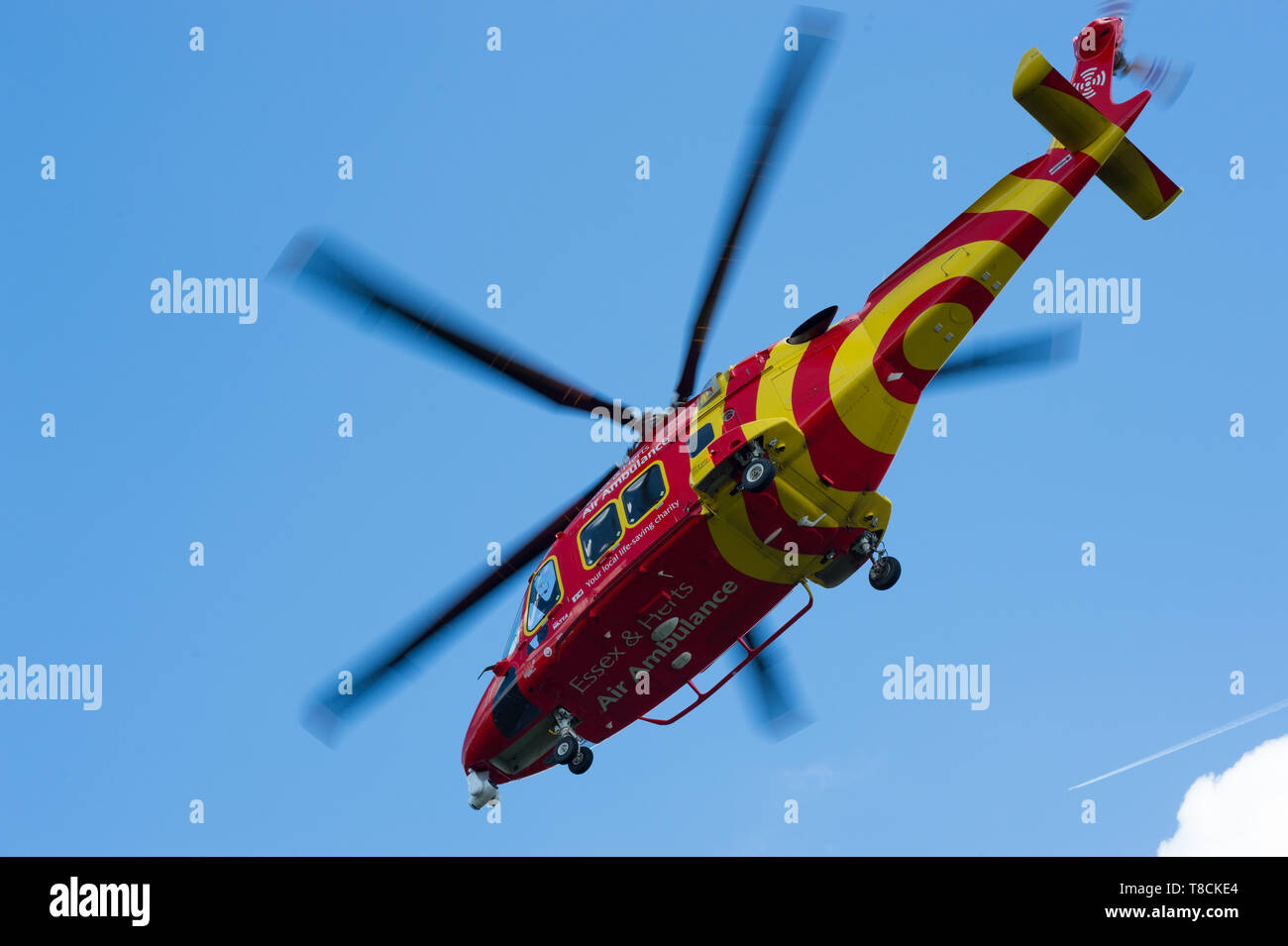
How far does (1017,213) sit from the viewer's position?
20328 mm

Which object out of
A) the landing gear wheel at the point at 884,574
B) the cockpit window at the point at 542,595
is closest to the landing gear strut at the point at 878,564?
the landing gear wheel at the point at 884,574

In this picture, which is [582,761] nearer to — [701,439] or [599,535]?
[599,535]

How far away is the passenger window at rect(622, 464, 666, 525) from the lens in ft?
72.6

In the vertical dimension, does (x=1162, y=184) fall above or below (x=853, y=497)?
above

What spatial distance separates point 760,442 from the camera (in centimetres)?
2052

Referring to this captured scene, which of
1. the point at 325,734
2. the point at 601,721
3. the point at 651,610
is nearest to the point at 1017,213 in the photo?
the point at 651,610

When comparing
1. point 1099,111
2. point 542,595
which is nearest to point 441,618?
point 542,595

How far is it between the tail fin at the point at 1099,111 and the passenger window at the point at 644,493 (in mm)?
7464

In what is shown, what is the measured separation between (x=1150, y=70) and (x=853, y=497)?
776 centimetres

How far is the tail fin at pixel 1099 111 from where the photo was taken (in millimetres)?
20547

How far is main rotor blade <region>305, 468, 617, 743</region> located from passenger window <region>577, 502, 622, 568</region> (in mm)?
1060

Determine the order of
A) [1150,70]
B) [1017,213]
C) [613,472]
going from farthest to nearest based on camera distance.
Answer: [613,472] → [1150,70] → [1017,213]

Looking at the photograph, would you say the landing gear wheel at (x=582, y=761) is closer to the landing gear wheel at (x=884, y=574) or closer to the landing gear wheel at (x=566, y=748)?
the landing gear wheel at (x=566, y=748)

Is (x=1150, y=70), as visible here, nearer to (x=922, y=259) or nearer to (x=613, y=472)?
(x=922, y=259)
